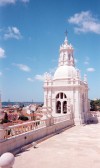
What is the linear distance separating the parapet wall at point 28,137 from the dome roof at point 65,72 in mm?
8687

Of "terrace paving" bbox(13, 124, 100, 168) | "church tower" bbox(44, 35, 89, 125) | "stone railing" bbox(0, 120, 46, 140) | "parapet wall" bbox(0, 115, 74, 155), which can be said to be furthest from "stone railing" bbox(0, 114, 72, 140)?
"church tower" bbox(44, 35, 89, 125)

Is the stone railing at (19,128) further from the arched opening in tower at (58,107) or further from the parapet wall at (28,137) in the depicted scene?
the arched opening in tower at (58,107)

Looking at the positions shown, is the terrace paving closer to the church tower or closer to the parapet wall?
the parapet wall

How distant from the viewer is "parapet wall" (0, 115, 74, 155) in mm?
10914

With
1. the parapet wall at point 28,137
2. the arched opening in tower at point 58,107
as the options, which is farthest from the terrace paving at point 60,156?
the arched opening in tower at point 58,107

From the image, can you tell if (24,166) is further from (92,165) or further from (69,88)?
(69,88)

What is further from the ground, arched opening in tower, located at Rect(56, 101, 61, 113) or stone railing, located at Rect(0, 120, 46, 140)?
arched opening in tower, located at Rect(56, 101, 61, 113)

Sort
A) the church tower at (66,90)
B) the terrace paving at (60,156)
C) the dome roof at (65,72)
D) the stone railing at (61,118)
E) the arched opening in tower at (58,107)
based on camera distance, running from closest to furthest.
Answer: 1. the terrace paving at (60,156)
2. the stone railing at (61,118)
3. the church tower at (66,90)
4. the dome roof at (65,72)
5. the arched opening in tower at (58,107)

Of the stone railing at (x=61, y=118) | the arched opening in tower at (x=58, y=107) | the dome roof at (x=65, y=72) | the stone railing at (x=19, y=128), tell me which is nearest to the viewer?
the stone railing at (x=19, y=128)

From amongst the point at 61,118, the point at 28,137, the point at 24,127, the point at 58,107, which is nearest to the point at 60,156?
the point at 28,137

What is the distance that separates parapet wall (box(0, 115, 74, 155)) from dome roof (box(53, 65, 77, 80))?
8.69 metres

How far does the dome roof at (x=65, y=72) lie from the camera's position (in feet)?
91.2

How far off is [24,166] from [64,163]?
6.30 feet

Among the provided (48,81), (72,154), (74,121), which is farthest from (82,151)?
(48,81)
